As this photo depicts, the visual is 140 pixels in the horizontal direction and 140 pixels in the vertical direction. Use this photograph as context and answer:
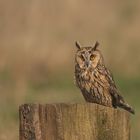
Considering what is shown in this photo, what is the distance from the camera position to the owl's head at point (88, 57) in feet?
24.2

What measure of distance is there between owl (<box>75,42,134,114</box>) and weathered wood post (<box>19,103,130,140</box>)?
159 inches

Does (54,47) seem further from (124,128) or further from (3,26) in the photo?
(124,128)

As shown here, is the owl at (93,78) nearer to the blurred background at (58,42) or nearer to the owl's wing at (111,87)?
the owl's wing at (111,87)

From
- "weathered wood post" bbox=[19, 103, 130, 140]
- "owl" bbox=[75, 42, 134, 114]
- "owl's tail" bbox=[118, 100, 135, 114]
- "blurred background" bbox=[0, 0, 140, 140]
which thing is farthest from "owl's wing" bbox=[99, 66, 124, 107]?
"blurred background" bbox=[0, 0, 140, 140]

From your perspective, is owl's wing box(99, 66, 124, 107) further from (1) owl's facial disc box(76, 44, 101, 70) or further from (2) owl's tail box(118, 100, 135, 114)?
(2) owl's tail box(118, 100, 135, 114)

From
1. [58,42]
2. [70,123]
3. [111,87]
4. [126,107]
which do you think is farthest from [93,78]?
[58,42]

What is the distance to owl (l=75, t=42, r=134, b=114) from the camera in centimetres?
734

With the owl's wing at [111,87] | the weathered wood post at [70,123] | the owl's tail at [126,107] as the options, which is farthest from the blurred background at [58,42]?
the weathered wood post at [70,123]

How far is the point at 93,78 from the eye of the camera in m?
7.45

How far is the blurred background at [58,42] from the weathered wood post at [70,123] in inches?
350

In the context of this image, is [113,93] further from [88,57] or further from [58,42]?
[58,42]

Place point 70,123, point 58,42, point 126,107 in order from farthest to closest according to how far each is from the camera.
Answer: point 58,42 → point 126,107 → point 70,123

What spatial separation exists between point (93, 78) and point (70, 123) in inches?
170

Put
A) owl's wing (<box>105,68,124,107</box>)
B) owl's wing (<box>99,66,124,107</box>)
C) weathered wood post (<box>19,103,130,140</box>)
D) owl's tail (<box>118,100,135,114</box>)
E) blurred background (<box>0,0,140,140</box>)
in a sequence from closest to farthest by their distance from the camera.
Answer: weathered wood post (<box>19,103,130,140</box>)
owl's tail (<box>118,100,135,114</box>)
owl's wing (<box>105,68,124,107</box>)
owl's wing (<box>99,66,124,107</box>)
blurred background (<box>0,0,140,140</box>)
